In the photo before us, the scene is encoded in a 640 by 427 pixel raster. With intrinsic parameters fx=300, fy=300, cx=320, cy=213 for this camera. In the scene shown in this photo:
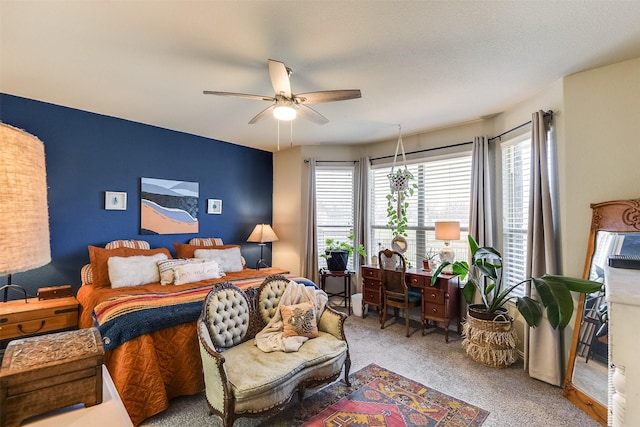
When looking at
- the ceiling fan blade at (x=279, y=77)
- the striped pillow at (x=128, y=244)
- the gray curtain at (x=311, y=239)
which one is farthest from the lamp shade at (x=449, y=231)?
the striped pillow at (x=128, y=244)

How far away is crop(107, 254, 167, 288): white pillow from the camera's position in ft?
10.3

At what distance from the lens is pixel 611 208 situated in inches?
92.7

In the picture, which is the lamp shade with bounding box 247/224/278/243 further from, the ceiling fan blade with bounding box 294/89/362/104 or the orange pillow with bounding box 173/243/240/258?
the ceiling fan blade with bounding box 294/89/362/104

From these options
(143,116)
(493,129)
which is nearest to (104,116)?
(143,116)

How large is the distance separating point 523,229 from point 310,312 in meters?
2.45

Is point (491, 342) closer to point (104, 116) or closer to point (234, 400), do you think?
point (234, 400)

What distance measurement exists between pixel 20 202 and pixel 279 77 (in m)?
1.77

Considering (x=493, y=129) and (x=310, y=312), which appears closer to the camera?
(x=310, y=312)

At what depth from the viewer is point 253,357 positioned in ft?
7.29

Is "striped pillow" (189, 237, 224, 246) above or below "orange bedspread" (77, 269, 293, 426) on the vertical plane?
above

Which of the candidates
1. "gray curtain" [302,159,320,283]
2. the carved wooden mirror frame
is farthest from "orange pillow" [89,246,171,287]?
the carved wooden mirror frame

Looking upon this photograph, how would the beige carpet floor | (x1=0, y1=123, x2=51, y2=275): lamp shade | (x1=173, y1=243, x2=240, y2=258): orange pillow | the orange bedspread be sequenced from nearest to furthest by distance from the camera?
1. (x1=0, y1=123, x2=51, y2=275): lamp shade
2. the orange bedspread
3. the beige carpet floor
4. (x1=173, y1=243, x2=240, y2=258): orange pillow

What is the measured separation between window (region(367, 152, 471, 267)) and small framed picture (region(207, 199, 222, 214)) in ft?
8.23

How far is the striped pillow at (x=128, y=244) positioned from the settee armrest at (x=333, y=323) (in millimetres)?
2577
